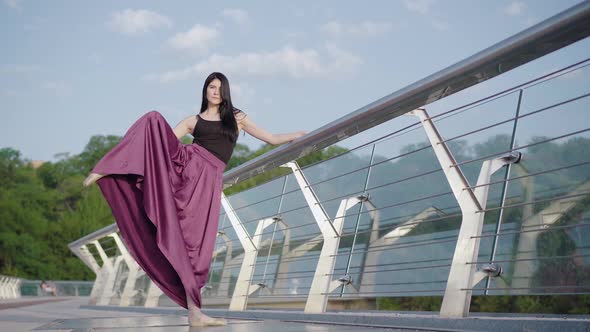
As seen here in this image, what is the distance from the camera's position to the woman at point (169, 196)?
393cm

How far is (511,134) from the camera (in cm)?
303

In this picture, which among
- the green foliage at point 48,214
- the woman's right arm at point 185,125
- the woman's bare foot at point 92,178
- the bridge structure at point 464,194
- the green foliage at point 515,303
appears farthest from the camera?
the green foliage at point 48,214

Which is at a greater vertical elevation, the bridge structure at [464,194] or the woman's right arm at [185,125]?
the woman's right arm at [185,125]

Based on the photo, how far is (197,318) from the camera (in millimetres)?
3871

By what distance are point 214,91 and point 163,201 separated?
83 cm

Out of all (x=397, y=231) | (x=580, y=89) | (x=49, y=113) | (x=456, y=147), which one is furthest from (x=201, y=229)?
(x=49, y=113)

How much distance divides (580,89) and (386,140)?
1394mm

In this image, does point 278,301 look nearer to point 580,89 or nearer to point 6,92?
point 580,89

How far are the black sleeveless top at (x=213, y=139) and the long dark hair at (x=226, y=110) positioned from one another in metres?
0.04

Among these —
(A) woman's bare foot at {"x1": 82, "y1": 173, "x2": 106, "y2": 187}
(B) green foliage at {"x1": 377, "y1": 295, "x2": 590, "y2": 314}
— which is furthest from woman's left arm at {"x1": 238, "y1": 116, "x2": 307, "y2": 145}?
(B) green foliage at {"x1": 377, "y1": 295, "x2": 590, "y2": 314}

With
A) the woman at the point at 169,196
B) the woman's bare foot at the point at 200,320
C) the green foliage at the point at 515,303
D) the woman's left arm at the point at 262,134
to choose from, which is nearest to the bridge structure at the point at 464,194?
the woman's left arm at the point at 262,134

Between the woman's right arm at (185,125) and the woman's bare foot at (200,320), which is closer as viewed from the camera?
the woman's bare foot at (200,320)

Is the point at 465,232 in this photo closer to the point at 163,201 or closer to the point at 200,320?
the point at 200,320

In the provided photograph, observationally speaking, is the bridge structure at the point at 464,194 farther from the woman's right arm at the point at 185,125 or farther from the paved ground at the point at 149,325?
the woman's right arm at the point at 185,125
